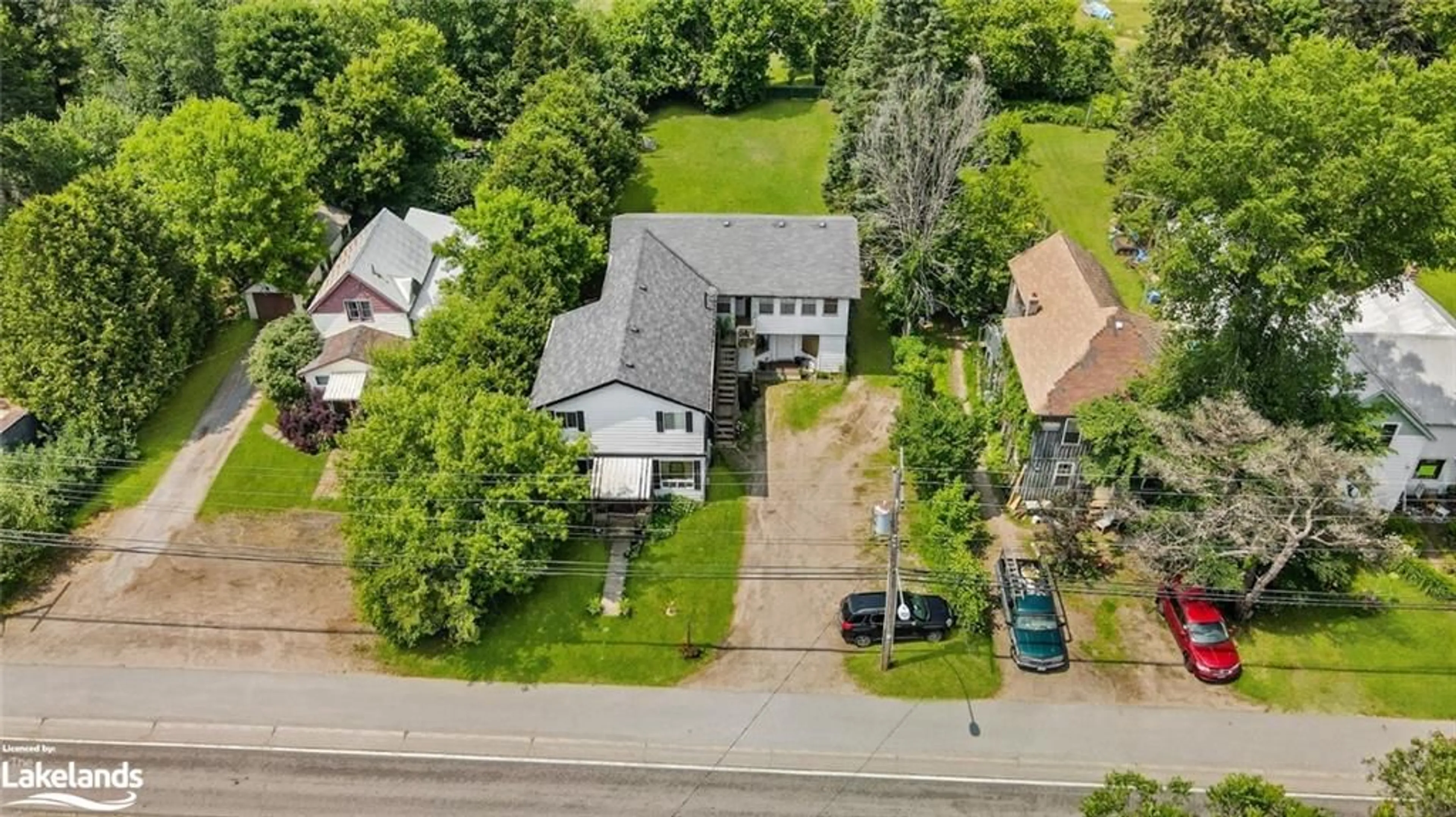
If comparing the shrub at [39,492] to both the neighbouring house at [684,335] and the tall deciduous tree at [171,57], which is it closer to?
the neighbouring house at [684,335]

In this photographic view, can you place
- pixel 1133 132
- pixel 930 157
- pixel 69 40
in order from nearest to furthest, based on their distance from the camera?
pixel 930 157 → pixel 1133 132 → pixel 69 40

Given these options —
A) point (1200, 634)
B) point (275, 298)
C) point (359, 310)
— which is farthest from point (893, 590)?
point (275, 298)

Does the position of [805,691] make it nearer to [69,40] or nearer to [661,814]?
[661,814]

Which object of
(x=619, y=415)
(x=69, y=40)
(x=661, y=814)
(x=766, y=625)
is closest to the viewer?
(x=661, y=814)

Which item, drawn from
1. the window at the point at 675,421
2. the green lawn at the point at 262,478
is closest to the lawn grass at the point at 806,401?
the window at the point at 675,421

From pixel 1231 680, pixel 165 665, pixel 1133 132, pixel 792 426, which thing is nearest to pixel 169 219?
pixel 165 665

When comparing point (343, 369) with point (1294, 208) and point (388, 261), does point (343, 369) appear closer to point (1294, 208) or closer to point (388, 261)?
point (388, 261)

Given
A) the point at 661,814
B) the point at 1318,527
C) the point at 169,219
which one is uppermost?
the point at 169,219

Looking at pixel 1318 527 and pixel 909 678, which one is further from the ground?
pixel 1318 527
